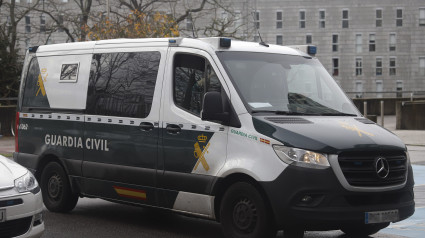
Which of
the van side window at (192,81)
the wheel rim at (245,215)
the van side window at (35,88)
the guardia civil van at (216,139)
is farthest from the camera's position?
the van side window at (35,88)

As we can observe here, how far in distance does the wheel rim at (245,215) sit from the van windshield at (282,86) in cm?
94

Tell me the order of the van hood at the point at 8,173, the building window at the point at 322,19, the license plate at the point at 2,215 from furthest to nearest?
the building window at the point at 322,19, the van hood at the point at 8,173, the license plate at the point at 2,215

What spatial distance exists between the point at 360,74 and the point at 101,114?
7534 cm

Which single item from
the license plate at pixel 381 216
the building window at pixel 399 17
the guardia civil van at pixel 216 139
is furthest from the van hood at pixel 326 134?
the building window at pixel 399 17

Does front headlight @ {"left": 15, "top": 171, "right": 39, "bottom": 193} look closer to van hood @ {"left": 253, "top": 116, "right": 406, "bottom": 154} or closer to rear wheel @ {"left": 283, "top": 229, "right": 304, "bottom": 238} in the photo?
van hood @ {"left": 253, "top": 116, "right": 406, "bottom": 154}

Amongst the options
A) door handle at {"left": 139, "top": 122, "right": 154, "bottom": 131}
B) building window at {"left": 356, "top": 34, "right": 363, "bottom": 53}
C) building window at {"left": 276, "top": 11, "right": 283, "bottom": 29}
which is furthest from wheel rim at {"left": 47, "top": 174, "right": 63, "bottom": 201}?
building window at {"left": 356, "top": 34, "right": 363, "bottom": 53}

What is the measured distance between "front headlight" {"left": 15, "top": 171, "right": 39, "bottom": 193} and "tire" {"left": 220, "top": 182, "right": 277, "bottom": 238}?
1877 millimetres

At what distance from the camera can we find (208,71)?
8477 mm

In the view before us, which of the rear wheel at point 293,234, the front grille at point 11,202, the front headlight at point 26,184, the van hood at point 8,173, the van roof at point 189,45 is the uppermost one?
the van roof at point 189,45

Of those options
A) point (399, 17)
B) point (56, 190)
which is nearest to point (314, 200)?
point (56, 190)

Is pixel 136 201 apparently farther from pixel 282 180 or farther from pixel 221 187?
pixel 282 180

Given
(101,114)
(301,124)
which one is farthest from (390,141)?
(101,114)

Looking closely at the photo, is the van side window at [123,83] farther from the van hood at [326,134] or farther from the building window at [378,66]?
the building window at [378,66]

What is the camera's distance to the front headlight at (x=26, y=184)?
730 cm
